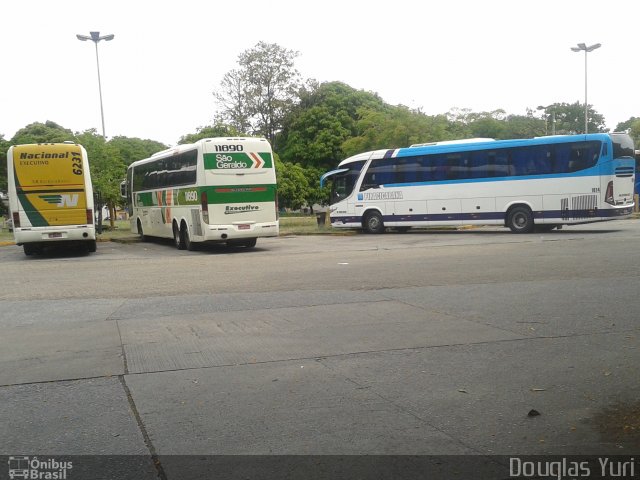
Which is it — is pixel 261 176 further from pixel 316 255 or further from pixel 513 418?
pixel 513 418

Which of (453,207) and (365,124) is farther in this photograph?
(365,124)

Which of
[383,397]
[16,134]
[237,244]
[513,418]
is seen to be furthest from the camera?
[16,134]

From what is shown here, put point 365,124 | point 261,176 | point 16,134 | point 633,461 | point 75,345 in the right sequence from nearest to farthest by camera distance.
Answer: point 633,461 → point 75,345 → point 261,176 → point 365,124 → point 16,134

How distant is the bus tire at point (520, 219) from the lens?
2470 cm

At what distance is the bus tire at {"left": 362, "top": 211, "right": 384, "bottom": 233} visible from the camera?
94.8 feet

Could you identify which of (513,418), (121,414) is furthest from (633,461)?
Result: (121,414)

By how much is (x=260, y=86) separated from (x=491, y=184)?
3384 centimetres

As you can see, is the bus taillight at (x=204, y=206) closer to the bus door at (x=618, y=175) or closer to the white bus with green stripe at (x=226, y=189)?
the white bus with green stripe at (x=226, y=189)

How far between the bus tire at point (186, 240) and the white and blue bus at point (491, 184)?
9915mm

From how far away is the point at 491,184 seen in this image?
999 inches

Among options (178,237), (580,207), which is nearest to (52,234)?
(178,237)

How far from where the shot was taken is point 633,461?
12.9 feet

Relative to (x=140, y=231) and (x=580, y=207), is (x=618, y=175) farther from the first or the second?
→ (x=140, y=231)

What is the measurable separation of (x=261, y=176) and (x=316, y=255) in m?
3.39
